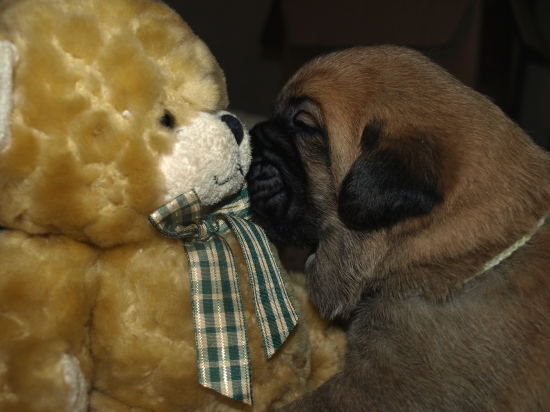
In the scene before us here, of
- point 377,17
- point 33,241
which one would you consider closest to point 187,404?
point 33,241

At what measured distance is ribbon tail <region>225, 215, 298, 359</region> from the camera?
1.54 meters

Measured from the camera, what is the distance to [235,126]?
1.58 meters

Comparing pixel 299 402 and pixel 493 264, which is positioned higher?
pixel 493 264

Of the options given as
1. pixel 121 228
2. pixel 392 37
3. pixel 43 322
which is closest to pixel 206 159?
pixel 121 228

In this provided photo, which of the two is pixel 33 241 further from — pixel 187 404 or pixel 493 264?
pixel 493 264

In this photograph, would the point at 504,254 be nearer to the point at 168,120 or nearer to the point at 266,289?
the point at 266,289

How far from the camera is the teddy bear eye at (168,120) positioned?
4.52 ft

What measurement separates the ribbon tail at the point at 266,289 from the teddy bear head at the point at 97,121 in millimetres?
275

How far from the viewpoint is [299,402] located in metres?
1.62

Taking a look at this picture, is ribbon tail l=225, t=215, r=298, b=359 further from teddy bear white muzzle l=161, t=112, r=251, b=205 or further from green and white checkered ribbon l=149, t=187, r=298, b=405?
teddy bear white muzzle l=161, t=112, r=251, b=205

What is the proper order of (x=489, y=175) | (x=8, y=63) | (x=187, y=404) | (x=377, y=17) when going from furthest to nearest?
1. (x=377, y=17)
2. (x=489, y=175)
3. (x=187, y=404)
4. (x=8, y=63)

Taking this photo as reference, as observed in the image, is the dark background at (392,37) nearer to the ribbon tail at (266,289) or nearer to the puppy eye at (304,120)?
the puppy eye at (304,120)

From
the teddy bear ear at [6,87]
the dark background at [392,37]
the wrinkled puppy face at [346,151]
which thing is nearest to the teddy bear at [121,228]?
the teddy bear ear at [6,87]

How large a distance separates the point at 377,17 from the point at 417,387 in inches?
155
